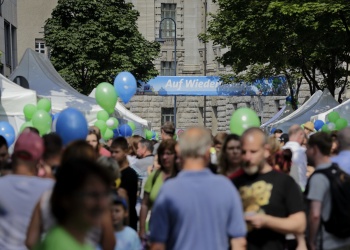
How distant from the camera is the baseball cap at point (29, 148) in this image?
6680 mm

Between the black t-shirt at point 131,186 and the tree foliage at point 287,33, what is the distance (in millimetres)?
20748

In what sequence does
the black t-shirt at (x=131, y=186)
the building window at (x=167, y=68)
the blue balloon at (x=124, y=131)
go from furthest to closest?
the building window at (x=167, y=68) < the blue balloon at (x=124, y=131) < the black t-shirt at (x=131, y=186)

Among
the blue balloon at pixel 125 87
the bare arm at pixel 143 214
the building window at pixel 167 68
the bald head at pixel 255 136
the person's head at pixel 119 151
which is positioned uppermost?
the building window at pixel 167 68

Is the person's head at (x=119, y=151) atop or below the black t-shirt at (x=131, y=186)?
atop

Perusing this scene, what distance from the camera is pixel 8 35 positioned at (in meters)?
45.3

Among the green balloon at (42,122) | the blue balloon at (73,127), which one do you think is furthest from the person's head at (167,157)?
the green balloon at (42,122)

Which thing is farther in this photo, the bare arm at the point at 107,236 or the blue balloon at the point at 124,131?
the blue balloon at the point at 124,131

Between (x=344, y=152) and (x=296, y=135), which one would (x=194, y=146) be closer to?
(x=344, y=152)

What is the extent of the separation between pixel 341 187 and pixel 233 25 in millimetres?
33423

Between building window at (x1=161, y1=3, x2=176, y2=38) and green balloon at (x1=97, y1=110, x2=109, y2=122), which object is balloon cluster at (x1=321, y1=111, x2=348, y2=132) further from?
building window at (x1=161, y1=3, x2=176, y2=38)

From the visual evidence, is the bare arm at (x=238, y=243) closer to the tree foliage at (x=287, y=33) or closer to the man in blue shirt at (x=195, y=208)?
the man in blue shirt at (x=195, y=208)

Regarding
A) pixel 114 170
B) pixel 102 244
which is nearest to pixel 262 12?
pixel 114 170

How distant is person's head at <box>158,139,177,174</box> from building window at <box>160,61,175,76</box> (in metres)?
64.0

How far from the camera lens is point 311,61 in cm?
4094
